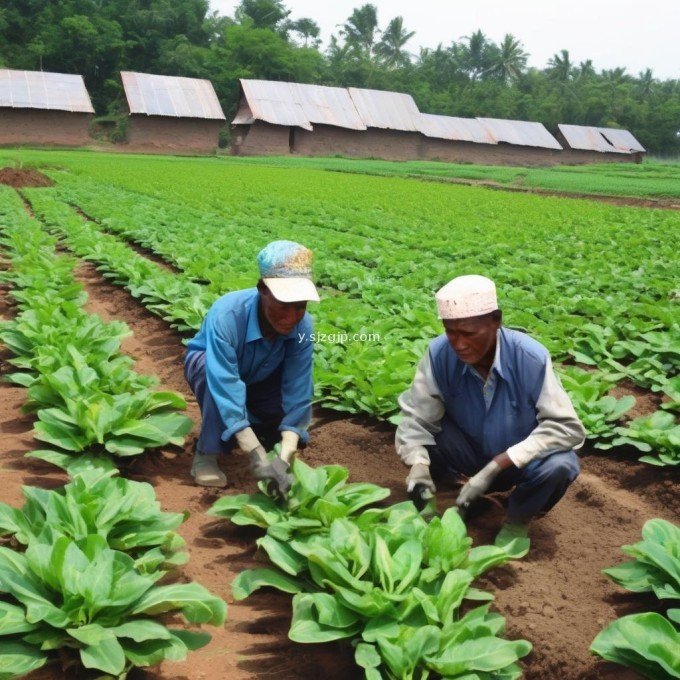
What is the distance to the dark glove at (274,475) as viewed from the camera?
350 centimetres

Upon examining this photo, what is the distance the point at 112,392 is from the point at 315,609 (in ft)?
7.81

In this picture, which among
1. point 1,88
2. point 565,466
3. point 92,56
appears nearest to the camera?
point 565,466

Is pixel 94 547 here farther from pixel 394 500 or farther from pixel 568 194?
pixel 568 194

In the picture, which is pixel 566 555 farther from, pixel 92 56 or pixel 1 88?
pixel 92 56

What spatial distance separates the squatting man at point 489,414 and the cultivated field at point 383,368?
1.00ft

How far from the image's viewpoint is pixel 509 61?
7719cm

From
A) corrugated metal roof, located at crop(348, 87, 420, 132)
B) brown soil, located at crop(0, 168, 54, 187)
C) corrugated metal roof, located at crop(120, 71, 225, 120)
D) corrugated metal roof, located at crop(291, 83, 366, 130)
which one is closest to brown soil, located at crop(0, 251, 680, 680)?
brown soil, located at crop(0, 168, 54, 187)

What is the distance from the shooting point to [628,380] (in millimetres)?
5711

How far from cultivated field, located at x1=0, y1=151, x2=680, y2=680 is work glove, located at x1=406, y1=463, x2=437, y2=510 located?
31 centimetres

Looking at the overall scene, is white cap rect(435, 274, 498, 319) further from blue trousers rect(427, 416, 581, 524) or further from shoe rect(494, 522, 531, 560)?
shoe rect(494, 522, 531, 560)

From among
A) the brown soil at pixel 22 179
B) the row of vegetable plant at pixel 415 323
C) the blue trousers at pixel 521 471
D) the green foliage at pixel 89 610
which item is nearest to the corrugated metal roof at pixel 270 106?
the brown soil at pixel 22 179

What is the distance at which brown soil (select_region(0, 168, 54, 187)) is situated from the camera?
2239cm

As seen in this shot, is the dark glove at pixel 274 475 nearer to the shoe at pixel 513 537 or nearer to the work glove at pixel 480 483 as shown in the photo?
the work glove at pixel 480 483

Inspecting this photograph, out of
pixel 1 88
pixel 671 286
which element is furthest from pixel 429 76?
pixel 671 286
